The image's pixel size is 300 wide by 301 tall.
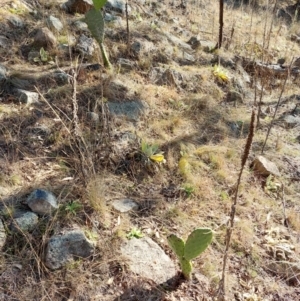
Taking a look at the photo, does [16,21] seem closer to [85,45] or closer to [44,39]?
[44,39]

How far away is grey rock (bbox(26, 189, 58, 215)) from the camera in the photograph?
1996 mm

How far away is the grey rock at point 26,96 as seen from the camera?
9.29 feet

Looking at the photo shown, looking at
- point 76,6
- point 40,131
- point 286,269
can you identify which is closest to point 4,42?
point 76,6

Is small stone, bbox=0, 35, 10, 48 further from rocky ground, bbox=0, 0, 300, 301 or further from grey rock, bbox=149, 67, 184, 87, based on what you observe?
grey rock, bbox=149, 67, 184, 87

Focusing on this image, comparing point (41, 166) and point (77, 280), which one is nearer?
point (77, 280)

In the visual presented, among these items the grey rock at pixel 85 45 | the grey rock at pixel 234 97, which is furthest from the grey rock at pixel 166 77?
the grey rock at pixel 85 45

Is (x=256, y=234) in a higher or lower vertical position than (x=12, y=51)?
lower

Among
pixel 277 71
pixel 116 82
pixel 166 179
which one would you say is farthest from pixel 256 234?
pixel 277 71

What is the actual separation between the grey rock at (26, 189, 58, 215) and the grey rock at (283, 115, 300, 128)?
2.49m

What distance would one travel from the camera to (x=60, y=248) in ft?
6.08

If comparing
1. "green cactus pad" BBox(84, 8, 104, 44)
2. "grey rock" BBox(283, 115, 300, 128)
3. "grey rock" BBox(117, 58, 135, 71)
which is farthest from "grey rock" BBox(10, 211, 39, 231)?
"grey rock" BBox(283, 115, 300, 128)

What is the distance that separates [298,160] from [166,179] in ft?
4.20

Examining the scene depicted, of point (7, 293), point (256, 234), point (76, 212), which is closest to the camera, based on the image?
point (7, 293)

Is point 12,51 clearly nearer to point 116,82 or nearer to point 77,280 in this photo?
point 116,82
